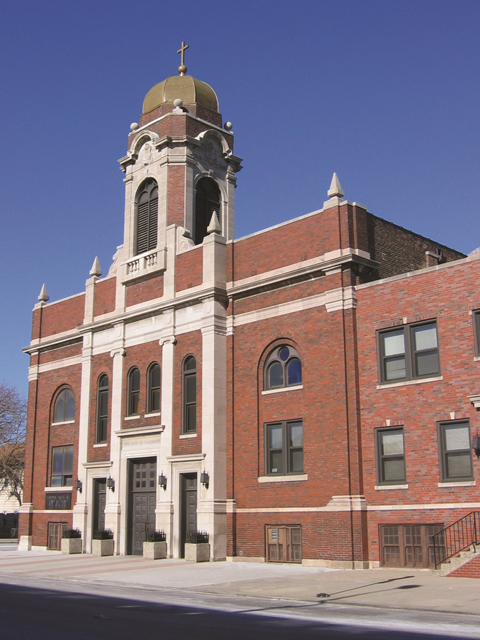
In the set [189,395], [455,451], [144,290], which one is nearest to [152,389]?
[189,395]

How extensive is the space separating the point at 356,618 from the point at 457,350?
36.6 feet

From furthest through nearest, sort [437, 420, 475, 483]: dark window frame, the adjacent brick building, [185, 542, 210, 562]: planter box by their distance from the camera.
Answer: [185, 542, 210, 562]: planter box, the adjacent brick building, [437, 420, 475, 483]: dark window frame

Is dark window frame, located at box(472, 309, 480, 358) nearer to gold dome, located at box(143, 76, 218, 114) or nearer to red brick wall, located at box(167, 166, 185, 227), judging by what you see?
red brick wall, located at box(167, 166, 185, 227)

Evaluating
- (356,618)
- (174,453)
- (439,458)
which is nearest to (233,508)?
(174,453)

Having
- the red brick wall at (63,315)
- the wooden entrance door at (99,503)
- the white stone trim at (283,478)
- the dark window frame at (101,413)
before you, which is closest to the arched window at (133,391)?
the dark window frame at (101,413)

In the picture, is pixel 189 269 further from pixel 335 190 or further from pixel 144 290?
pixel 335 190

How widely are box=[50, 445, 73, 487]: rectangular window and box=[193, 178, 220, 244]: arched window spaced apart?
39.2ft

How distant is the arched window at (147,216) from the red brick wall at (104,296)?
1963 millimetres

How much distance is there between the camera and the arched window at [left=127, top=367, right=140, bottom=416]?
32375 millimetres

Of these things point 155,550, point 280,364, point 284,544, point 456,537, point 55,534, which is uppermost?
point 280,364

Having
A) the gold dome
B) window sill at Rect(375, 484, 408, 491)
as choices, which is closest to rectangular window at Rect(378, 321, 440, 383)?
window sill at Rect(375, 484, 408, 491)

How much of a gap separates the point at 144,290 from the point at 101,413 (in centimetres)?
611

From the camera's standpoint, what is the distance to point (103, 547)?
30.5 meters

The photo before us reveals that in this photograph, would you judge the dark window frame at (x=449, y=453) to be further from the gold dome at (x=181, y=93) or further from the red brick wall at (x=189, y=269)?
the gold dome at (x=181, y=93)
